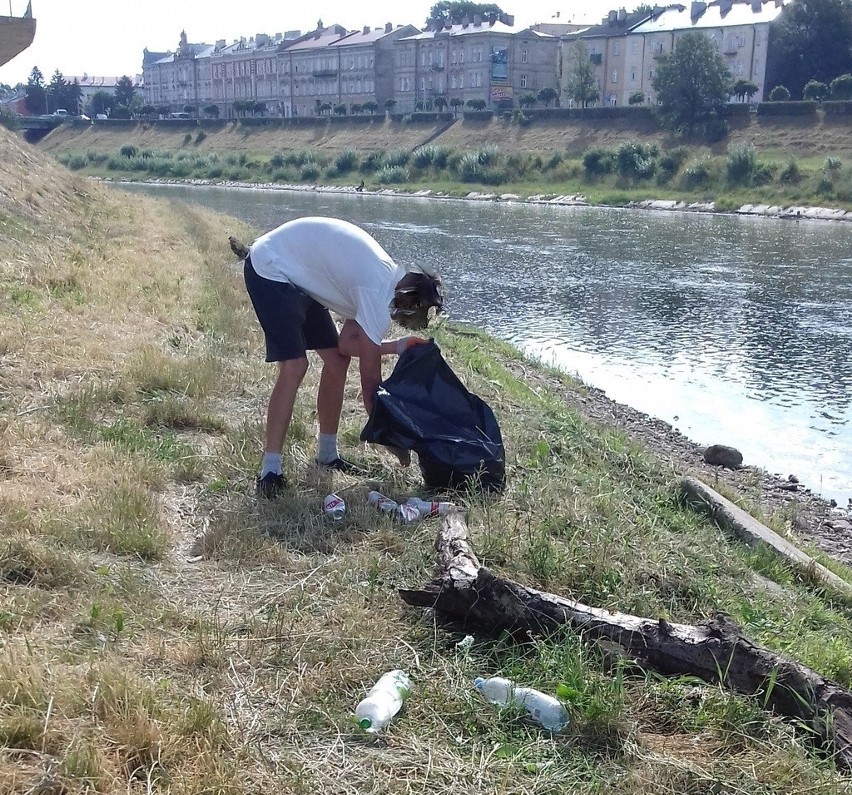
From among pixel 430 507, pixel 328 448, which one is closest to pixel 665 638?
pixel 430 507

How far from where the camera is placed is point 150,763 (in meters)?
2.83

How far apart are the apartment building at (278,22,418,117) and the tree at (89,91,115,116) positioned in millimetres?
19667

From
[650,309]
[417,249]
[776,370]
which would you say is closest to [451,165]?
[417,249]

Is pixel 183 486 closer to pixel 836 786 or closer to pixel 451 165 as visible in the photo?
pixel 836 786

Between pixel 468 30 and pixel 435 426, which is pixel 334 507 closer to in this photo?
pixel 435 426


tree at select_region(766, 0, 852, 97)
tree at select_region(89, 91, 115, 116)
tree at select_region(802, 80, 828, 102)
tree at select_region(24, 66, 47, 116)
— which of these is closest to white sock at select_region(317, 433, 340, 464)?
tree at select_region(802, 80, 828, 102)

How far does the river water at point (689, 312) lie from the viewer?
12.0 meters

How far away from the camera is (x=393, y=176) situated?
6016 centimetres

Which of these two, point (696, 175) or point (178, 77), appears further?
point (178, 77)

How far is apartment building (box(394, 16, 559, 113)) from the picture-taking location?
311ft

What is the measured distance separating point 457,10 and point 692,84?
196 ft

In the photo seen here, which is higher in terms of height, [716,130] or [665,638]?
[716,130]

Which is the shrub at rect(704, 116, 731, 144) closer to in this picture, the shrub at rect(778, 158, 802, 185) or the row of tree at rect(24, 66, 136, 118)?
the shrub at rect(778, 158, 802, 185)

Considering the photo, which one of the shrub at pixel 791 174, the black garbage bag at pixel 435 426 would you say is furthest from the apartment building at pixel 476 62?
the black garbage bag at pixel 435 426
